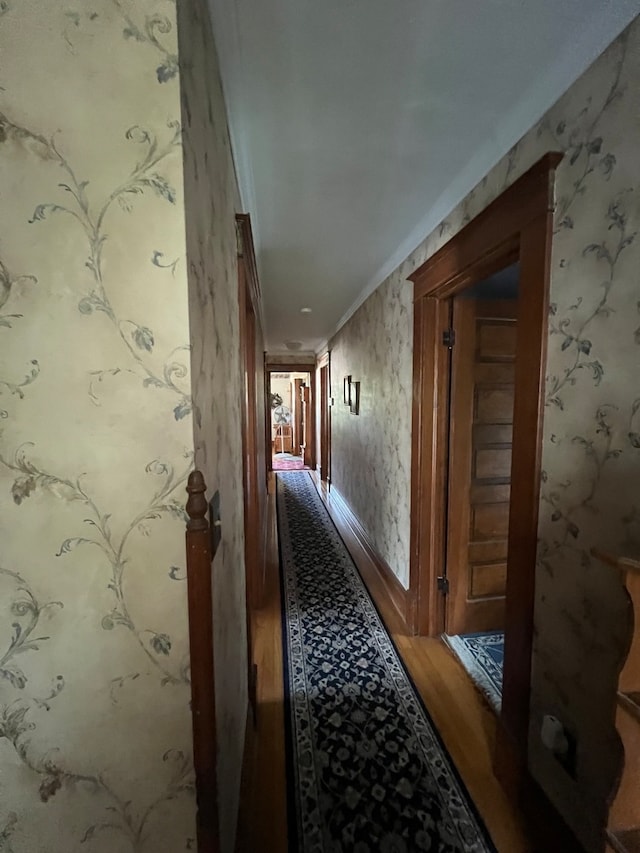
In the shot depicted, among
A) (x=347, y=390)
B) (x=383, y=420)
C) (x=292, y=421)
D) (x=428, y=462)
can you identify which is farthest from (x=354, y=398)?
(x=292, y=421)

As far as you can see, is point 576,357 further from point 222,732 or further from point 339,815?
point 339,815

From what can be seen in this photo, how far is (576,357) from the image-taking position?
3.33 feet

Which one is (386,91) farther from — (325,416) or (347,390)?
(325,416)

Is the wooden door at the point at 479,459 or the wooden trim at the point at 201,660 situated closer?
the wooden trim at the point at 201,660

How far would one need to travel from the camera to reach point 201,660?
0.64 m

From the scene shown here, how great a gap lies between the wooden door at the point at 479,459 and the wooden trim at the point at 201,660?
5.40ft

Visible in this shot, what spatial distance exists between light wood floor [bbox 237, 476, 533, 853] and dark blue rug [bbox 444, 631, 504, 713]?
52 mm

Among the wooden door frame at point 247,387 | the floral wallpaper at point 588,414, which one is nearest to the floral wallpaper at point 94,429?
the wooden door frame at point 247,387

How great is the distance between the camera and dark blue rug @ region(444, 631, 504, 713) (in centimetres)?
174

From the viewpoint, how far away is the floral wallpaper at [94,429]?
0.59m

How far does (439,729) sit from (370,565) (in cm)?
140

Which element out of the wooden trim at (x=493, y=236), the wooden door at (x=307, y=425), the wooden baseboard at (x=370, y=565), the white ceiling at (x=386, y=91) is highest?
the white ceiling at (x=386, y=91)

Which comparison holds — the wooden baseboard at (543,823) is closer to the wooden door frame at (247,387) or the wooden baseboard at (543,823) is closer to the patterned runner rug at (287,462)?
the wooden door frame at (247,387)

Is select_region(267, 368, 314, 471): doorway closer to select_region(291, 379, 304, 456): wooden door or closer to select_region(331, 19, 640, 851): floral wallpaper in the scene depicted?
select_region(291, 379, 304, 456): wooden door
